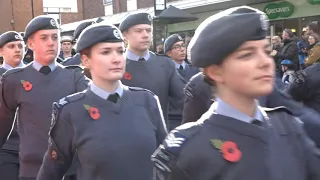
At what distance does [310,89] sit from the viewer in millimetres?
4738

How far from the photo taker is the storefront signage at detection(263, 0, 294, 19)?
66.0 feet

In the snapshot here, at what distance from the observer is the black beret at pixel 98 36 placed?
3.72 meters

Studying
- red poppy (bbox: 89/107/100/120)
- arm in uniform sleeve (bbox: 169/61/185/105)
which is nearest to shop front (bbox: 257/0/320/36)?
arm in uniform sleeve (bbox: 169/61/185/105)

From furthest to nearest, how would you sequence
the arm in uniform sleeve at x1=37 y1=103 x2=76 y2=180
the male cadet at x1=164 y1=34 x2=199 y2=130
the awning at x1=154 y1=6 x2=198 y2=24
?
the awning at x1=154 y1=6 x2=198 y2=24 < the male cadet at x1=164 y1=34 x2=199 y2=130 < the arm in uniform sleeve at x1=37 y1=103 x2=76 y2=180

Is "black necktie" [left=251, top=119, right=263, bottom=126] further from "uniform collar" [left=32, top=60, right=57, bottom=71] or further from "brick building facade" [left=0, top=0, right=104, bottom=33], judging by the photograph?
"brick building facade" [left=0, top=0, right=104, bottom=33]

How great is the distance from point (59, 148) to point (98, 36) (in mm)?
821

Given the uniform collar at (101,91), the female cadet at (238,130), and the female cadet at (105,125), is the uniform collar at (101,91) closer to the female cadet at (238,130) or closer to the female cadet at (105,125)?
the female cadet at (105,125)

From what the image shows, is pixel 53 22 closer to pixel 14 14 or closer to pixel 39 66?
pixel 39 66

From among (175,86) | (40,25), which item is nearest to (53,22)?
(40,25)

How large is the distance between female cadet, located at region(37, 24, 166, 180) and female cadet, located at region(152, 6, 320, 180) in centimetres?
128

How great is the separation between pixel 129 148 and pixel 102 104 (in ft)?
1.19

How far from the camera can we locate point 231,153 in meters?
2.10

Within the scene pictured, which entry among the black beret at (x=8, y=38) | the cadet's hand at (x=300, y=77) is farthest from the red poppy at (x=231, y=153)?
the black beret at (x=8, y=38)

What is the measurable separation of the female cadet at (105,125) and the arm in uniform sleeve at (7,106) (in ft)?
4.37
